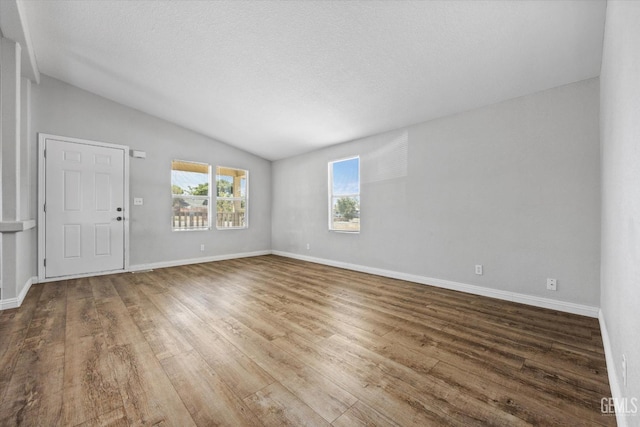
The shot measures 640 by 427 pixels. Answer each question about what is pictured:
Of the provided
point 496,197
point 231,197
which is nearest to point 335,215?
point 231,197

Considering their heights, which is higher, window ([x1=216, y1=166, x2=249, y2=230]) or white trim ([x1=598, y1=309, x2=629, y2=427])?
window ([x1=216, y1=166, x2=249, y2=230])

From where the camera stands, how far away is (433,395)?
4.89ft

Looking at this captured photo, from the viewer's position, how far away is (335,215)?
5363mm

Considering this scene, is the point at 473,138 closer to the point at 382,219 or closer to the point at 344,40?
the point at 382,219

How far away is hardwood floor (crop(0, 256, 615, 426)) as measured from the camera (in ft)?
4.48

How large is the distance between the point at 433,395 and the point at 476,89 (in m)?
3.13

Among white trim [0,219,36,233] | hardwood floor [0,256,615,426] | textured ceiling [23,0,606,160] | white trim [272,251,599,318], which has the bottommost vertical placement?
hardwood floor [0,256,615,426]

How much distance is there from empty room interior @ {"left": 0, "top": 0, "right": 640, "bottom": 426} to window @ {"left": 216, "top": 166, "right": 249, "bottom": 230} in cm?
51

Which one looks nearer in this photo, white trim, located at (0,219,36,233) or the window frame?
white trim, located at (0,219,36,233)

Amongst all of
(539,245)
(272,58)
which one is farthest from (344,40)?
(539,245)

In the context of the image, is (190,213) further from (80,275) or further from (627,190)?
(627,190)

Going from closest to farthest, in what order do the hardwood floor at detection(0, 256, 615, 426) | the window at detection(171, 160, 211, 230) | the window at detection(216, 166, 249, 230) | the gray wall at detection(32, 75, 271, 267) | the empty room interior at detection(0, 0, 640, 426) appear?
the hardwood floor at detection(0, 256, 615, 426)
the empty room interior at detection(0, 0, 640, 426)
the gray wall at detection(32, 75, 271, 267)
the window at detection(171, 160, 211, 230)
the window at detection(216, 166, 249, 230)

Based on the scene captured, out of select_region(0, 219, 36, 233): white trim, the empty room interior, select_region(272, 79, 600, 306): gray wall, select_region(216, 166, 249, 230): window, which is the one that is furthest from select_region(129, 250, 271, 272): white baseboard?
select_region(272, 79, 600, 306): gray wall

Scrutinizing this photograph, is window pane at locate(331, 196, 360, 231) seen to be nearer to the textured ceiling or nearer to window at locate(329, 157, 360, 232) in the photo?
window at locate(329, 157, 360, 232)
